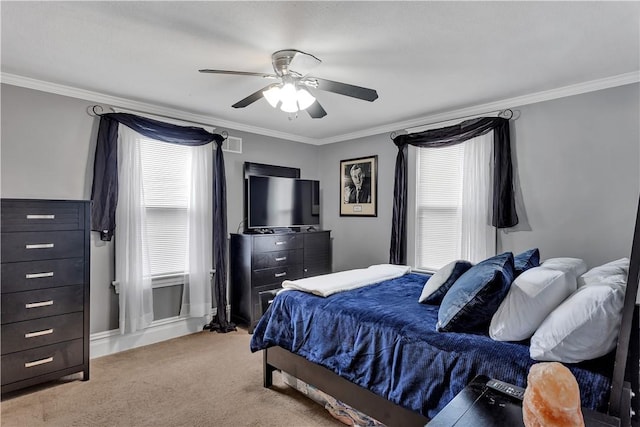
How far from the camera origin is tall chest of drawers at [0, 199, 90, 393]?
256cm

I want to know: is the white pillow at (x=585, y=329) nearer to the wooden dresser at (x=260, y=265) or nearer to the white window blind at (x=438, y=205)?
the white window blind at (x=438, y=205)

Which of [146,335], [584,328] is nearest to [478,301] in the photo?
[584,328]

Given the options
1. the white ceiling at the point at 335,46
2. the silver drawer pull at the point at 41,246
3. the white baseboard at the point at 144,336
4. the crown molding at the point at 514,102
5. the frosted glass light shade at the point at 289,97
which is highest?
the white ceiling at the point at 335,46

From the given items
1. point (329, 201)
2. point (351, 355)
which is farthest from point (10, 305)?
point (329, 201)

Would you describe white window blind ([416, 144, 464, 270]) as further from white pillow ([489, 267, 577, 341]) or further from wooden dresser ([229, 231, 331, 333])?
white pillow ([489, 267, 577, 341])

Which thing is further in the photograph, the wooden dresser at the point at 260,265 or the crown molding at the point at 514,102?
the wooden dresser at the point at 260,265

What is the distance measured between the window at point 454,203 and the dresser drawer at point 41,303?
3.41 meters

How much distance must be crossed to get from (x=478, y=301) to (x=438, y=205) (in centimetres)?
243

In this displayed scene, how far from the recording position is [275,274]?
14.1 ft

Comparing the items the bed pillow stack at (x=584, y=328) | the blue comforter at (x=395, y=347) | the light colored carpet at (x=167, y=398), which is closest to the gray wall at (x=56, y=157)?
the light colored carpet at (x=167, y=398)

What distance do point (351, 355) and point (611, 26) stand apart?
2.44 metres

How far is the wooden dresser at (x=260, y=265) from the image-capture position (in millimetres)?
4105

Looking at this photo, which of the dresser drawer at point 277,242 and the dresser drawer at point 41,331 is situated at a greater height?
the dresser drawer at point 277,242

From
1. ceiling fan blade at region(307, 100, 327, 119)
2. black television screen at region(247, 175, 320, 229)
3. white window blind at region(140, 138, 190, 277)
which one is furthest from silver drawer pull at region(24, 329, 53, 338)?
ceiling fan blade at region(307, 100, 327, 119)
